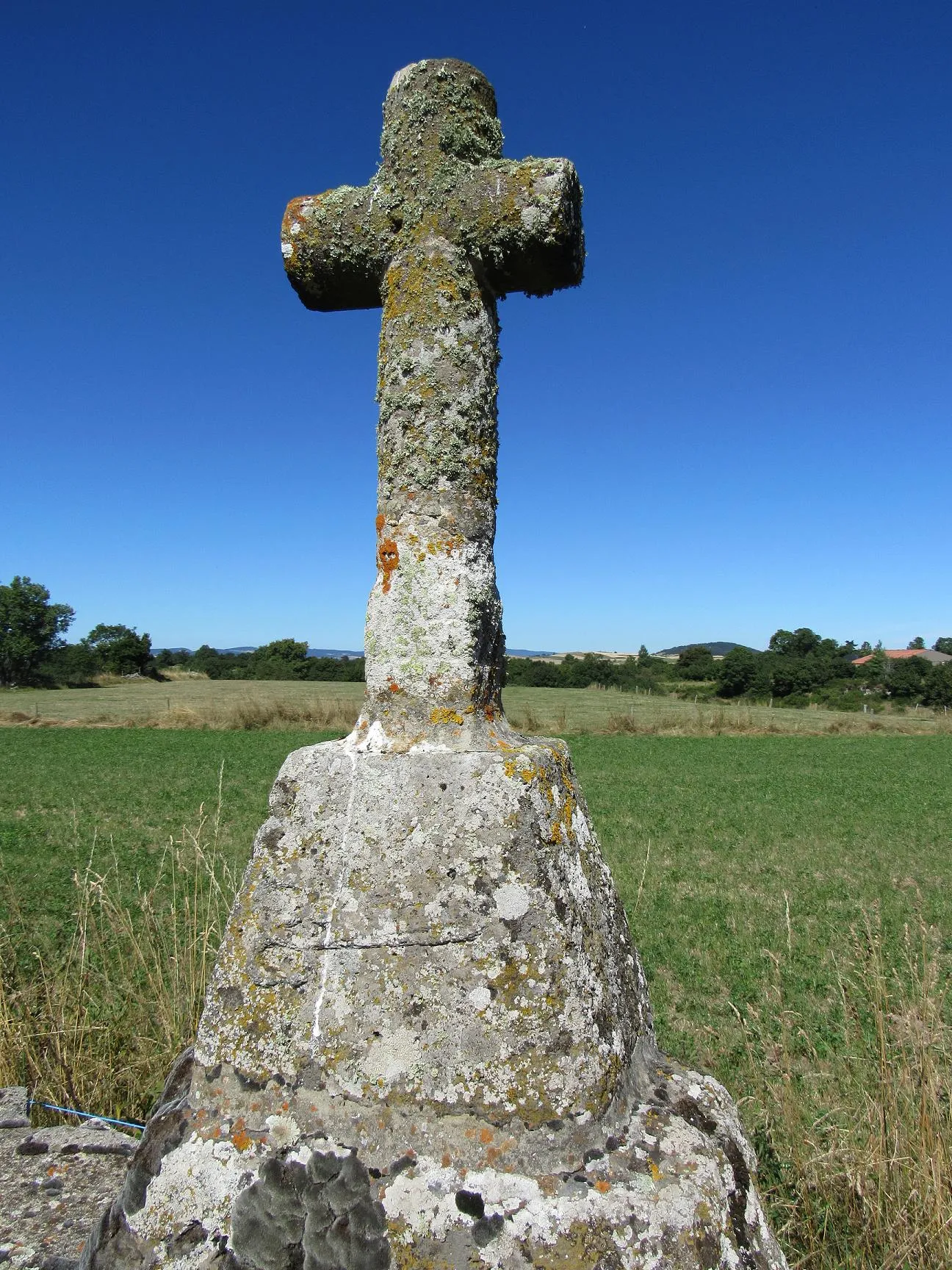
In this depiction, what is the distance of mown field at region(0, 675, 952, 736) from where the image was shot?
36.4 meters

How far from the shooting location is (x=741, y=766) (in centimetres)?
2817

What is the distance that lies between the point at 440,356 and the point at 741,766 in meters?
28.4

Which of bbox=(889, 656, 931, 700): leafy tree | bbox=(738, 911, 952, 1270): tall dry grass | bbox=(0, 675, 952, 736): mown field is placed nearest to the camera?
bbox=(738, 911, 952, 1270): tall dry grass

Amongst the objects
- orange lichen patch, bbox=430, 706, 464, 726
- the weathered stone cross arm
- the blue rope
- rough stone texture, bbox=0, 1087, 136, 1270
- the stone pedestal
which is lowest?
the blue rope

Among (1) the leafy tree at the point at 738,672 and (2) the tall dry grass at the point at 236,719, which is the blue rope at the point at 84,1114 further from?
(1) the leafy tree at the point at 738,672

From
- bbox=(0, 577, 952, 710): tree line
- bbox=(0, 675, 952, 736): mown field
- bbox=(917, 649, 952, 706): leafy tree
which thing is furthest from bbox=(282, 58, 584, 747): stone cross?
bbox=(917, 649, 952, 706): leafy tree

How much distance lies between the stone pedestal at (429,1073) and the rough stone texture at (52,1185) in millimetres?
549

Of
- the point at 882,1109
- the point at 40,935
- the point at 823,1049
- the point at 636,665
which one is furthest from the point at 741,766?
the point at 636,665

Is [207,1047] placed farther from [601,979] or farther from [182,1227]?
[601,979]

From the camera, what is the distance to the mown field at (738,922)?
3.11 metres

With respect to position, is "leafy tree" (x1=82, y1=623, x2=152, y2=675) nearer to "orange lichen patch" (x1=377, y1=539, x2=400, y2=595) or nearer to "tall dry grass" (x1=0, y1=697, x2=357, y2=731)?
"tall dry grass" (x1=0, y1=697, x2=357, y2=731)

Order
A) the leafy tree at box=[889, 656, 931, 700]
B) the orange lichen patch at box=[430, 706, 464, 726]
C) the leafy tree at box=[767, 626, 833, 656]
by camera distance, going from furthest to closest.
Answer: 1. the leafy tree at box=[767, 626, 833, 656]
2. the leafy tree at box=[889, 656, 931, 700]
3. the orange lichen patch at box=[430, 706, 464, 726]

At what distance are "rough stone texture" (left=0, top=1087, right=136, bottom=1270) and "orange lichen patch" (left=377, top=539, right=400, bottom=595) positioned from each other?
1.90 metres

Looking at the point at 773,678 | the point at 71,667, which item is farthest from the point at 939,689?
the point at 71,667
